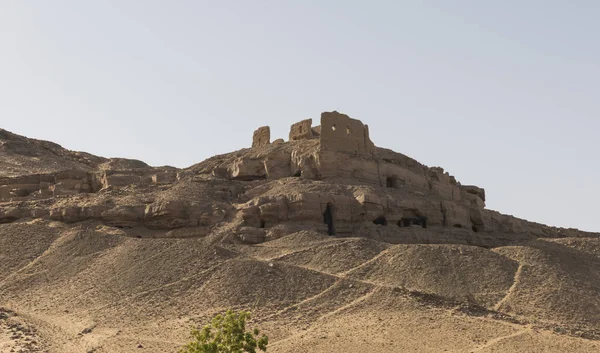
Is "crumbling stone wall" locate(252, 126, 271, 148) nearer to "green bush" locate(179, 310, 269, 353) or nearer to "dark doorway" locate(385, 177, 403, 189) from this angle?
"dark doorway" locate(385, 177, 403, 189)

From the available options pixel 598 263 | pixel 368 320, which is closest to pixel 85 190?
pixel 368 320

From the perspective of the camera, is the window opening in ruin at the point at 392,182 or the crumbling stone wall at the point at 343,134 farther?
the window opening in ruin at the point at 392,182

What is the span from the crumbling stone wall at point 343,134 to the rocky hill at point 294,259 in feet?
0.34

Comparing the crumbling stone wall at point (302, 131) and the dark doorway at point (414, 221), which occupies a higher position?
the crumbling stone wall at point (302, 131)

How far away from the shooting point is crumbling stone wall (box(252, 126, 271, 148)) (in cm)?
5022

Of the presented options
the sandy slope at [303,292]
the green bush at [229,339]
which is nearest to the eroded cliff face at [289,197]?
the sandy slope at [303,292]

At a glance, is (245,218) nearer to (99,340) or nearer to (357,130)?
(357,130)

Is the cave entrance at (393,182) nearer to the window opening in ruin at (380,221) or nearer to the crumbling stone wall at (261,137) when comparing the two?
the window opening in ruin at (380,221)

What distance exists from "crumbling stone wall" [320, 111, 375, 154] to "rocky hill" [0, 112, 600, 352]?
4.1 inches

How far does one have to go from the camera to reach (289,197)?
40812 mm

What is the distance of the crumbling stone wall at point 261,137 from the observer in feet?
165

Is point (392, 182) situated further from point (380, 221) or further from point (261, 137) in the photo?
point (261, 137)

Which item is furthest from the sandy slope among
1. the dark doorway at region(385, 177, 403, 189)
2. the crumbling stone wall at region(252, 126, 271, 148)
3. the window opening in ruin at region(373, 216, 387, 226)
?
the crumbling stone wall at region(252, 126, 271, 148)

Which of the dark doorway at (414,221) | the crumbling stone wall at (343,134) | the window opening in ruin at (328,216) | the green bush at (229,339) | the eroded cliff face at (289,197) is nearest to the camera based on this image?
the green bush at (229,339)
